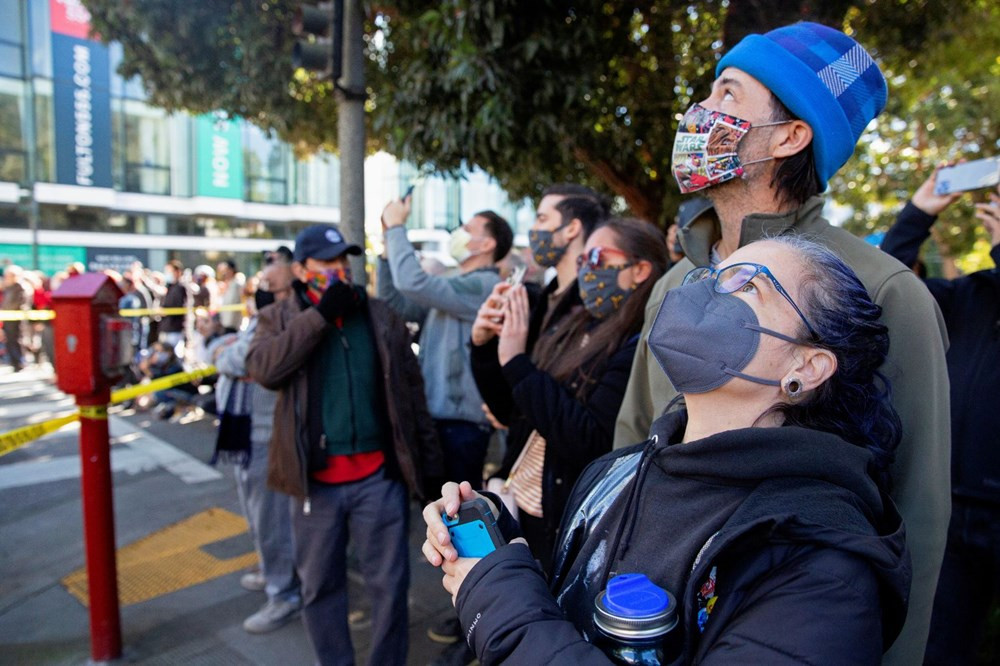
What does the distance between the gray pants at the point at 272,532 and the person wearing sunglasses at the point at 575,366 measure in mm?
1801

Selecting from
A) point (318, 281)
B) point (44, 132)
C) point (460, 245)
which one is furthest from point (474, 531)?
point (44, 132)

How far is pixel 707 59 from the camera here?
20.5 ft

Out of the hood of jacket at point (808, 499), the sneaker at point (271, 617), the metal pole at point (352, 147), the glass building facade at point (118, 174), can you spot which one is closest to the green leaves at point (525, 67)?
the metal pole at point (352, 147)

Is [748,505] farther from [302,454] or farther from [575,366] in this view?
[302,454]

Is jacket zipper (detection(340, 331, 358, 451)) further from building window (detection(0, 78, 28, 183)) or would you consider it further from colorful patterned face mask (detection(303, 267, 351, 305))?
building window (detection(0, 78, 28, 183))

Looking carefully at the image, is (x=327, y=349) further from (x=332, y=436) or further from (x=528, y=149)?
(x=528, y=149)

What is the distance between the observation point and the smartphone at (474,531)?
52.2 inches

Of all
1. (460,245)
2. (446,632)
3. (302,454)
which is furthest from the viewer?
(460,245)

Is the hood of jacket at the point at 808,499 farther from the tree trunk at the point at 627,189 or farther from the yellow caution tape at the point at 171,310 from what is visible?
the yellow caution tape at the point at 171,310

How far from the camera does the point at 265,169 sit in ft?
101

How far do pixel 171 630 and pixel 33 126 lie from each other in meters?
26.5

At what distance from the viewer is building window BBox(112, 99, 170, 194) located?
87.0 feet

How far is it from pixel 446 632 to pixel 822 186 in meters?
2.92

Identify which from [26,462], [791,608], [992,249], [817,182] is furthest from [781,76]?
[26,462]
